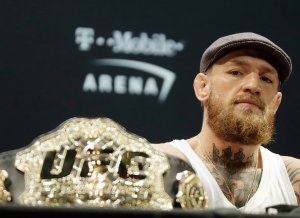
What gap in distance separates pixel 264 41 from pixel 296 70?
711mm

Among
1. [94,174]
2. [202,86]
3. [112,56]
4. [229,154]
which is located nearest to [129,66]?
[112,56]

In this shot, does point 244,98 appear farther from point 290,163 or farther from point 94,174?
point 94,174

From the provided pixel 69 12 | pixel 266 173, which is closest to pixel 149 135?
pixel 69 12

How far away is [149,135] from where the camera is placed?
1817 millimetres

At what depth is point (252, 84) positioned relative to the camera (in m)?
1.24

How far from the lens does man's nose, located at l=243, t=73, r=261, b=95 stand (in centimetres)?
124

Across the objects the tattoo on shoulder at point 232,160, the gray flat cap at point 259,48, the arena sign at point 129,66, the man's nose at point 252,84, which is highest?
the arena sign at point 129,66

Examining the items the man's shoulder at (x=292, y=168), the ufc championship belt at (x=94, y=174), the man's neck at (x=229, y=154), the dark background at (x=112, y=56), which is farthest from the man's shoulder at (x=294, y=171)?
the ufc championship belt at (x=94, y=174)

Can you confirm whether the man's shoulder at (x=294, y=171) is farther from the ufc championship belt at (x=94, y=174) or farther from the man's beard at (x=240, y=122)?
the ufc championship belt at (x=94, y=174)

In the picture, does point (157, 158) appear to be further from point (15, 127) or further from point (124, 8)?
point (124, 8)

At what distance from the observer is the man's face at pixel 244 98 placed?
1.25 meters

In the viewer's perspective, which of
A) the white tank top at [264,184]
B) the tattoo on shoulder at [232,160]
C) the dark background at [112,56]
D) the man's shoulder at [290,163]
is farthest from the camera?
the dark background at [112,56]

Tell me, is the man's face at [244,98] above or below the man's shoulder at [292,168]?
above

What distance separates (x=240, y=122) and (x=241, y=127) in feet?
0.06
